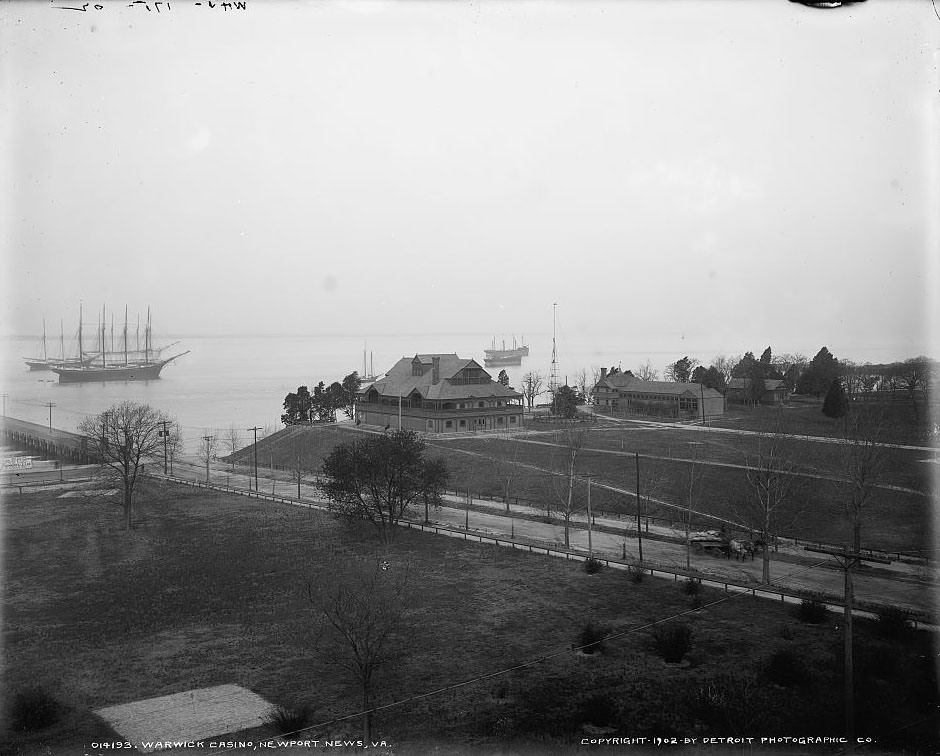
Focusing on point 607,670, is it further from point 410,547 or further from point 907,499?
point 907,499

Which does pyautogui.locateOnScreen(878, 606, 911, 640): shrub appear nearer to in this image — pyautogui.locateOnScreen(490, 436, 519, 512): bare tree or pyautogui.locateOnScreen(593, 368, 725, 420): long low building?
pyautogui.locateOnScreen(490, 436, 519, 512): bare tree

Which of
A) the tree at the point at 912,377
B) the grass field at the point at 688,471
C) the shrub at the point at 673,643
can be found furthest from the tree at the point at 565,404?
the shrub at the point at 673,643

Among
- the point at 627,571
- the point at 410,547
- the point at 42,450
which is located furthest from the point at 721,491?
the point at 42,450

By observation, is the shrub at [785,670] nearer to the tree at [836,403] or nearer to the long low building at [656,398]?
the tree at [836,403]

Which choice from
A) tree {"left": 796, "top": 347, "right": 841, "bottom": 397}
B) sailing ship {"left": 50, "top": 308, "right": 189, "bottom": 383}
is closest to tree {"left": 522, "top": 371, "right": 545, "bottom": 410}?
tree {"left": 796, "top": 347, "right": 841, "bottom": 397}

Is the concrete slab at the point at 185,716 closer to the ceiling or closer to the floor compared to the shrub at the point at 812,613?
closer to the floor

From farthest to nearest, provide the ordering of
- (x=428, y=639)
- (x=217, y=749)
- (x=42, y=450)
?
(x=42, y=450)
(x=428, y=639)
(x=217, y=749)

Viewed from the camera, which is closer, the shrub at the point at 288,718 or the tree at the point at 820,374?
the shrub at the point at 288,718

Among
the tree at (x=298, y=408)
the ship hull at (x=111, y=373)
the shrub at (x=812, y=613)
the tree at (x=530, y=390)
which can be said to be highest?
the ship hull at (x=111, y=373)

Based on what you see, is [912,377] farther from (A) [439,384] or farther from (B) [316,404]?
(B) [316,404]
